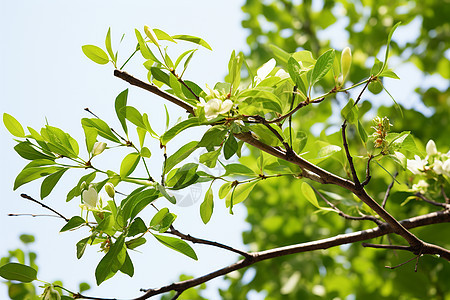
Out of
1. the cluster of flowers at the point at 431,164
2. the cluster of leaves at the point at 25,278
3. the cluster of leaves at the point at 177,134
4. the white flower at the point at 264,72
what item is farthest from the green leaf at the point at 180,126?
the cluster of flowers at the point at 431,164

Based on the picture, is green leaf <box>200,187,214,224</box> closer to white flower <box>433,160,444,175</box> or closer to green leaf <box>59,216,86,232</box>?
green leaf <box>59,216,86,232</box>

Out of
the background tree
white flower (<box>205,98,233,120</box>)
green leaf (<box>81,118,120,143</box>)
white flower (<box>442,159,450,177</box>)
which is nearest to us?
white flower (<box>205,98,233,120</box>)

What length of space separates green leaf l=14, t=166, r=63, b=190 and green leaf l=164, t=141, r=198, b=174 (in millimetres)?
152

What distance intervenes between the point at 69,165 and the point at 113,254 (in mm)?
127

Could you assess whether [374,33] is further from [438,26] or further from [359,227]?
[359,227]

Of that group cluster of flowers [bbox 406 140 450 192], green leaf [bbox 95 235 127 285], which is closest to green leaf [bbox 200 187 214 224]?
green leaf [bbox 95 235 127 285]

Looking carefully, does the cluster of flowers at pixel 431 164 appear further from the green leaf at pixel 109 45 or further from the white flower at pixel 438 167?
the green leaf at pixel 109 45

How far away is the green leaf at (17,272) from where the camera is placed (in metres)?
0.46

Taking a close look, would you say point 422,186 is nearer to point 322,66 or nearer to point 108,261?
point 322,66

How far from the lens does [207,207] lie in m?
0.48

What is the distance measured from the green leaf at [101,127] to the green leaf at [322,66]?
23 centimetres

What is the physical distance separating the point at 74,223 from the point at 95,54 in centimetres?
18

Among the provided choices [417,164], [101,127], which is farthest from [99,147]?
[417,164]

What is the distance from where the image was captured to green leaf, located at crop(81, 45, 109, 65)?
1.43 ft
